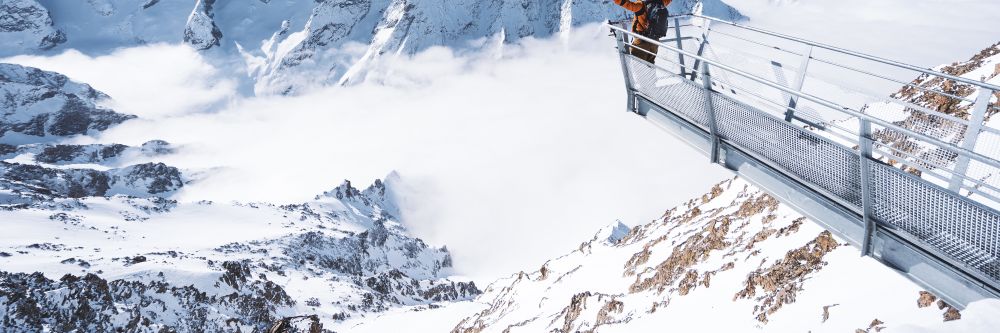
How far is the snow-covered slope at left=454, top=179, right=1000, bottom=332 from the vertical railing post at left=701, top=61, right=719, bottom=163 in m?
3.72

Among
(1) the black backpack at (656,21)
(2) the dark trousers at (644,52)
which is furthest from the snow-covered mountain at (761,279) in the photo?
(1) the black backpack at (656,21)

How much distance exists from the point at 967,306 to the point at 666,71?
5.10 meters

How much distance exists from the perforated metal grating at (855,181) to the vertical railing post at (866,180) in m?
0.06

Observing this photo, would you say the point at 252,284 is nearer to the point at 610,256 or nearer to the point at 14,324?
the point at 14,324

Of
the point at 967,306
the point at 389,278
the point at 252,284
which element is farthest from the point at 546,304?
the point at 389,278

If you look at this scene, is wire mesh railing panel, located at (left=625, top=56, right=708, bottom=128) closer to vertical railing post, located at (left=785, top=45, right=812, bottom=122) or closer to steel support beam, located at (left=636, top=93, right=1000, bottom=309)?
steel support beam, located at (left=636, top=93, right=1000, bottom=309)

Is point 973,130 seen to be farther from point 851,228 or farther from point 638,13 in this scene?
point 638,13

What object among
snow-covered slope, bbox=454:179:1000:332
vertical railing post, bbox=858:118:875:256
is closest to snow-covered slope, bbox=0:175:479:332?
snow-covered slope, bbox=454:179:1000:332

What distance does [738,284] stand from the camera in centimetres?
1794

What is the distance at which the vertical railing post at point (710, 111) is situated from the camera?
8102 millimetres

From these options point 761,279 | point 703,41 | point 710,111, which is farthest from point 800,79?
point 761,279

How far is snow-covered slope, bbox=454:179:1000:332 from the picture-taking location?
456 inches

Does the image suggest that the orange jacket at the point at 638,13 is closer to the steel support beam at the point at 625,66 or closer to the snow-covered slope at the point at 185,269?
the steel support beam at the point at 625,66

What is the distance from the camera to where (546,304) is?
125 ft
